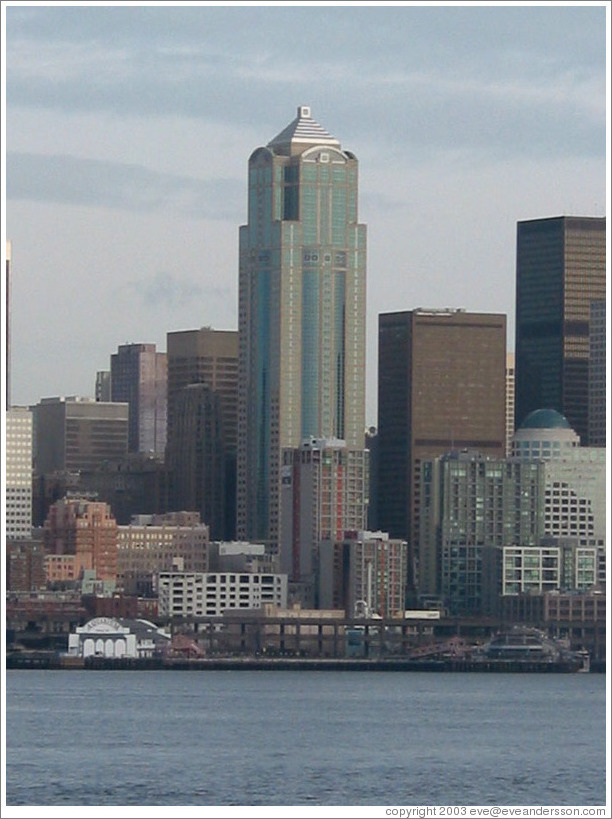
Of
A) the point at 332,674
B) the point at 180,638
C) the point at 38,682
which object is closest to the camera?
the point at 38,682

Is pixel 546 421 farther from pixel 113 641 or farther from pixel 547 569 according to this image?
pixel 113 641

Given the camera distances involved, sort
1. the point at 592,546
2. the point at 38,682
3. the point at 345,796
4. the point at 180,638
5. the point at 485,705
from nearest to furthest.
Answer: the point at 345,796 < the point at 485,705 < the point at 38,682 < the point at 180,638 < the point at 592,546

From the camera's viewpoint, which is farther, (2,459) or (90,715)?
(90,715)

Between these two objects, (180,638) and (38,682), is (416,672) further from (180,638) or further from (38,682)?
(38,682)

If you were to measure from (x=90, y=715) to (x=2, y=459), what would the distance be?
5206 cm

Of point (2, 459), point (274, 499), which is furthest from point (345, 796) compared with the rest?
point (274, 499)

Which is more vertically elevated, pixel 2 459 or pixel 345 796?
pixel 2 459

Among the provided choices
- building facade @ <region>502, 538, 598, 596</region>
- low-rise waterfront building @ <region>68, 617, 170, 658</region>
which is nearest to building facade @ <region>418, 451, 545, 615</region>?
building facade @ <region>502, 538, 598, 596</region>

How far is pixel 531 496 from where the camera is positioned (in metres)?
181

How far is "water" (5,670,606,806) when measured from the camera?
39375mm

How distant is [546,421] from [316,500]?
808 inches

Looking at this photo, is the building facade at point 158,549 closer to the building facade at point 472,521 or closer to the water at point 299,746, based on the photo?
the building facade at point 472,521

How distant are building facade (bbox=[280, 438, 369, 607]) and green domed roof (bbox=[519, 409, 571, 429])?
14.7 metres

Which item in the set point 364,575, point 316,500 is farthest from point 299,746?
point 316,500
